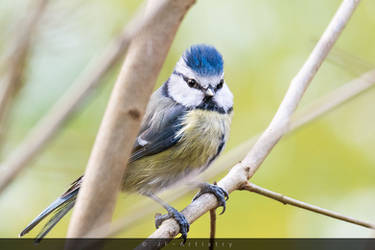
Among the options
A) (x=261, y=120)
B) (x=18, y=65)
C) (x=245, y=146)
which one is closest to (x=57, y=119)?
(x=18, y=65)

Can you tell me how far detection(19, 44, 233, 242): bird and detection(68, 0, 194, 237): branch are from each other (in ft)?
3.72

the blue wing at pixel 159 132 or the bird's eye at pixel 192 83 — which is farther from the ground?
the bird's eye at pixel 192 83

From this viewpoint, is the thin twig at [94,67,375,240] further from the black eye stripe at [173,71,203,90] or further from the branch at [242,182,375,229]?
the black eye stripe at [173,71,203,90]

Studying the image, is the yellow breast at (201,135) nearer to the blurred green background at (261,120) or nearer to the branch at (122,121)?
the blurred green background at (261,120)

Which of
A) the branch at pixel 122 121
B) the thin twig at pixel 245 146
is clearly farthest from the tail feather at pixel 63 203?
the branch at pixel 122 121

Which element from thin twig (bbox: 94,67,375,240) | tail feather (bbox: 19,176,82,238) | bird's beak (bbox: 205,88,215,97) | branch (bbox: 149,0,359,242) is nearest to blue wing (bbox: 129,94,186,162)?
bird's beak (bbox: 205,88,215,97)

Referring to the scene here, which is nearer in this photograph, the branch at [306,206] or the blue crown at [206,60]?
the branch at [306,206]

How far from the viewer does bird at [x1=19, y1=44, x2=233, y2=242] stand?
1742 mm

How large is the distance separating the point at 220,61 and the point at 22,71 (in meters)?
1.39

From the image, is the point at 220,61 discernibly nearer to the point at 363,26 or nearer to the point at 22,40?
the point at 363,26

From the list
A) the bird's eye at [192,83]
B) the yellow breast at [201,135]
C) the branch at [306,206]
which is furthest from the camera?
the bird's eye at [192,83]

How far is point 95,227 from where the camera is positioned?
522 millimetres

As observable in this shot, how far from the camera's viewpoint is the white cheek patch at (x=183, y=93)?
183 cm

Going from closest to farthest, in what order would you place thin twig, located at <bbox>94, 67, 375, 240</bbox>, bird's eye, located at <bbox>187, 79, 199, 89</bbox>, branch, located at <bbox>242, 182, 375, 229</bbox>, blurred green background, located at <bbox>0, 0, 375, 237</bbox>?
thin twig, located at <bbox>94, 67, 375, 240</bbox> < branch, located at <bbox>242, 182, 375, 229</bbox> < bird's eye, located at <bbox>187, 79, 199, 89</bbox> < blurred green background, located at <bbox>0, 0, 375, 237</bbox>
